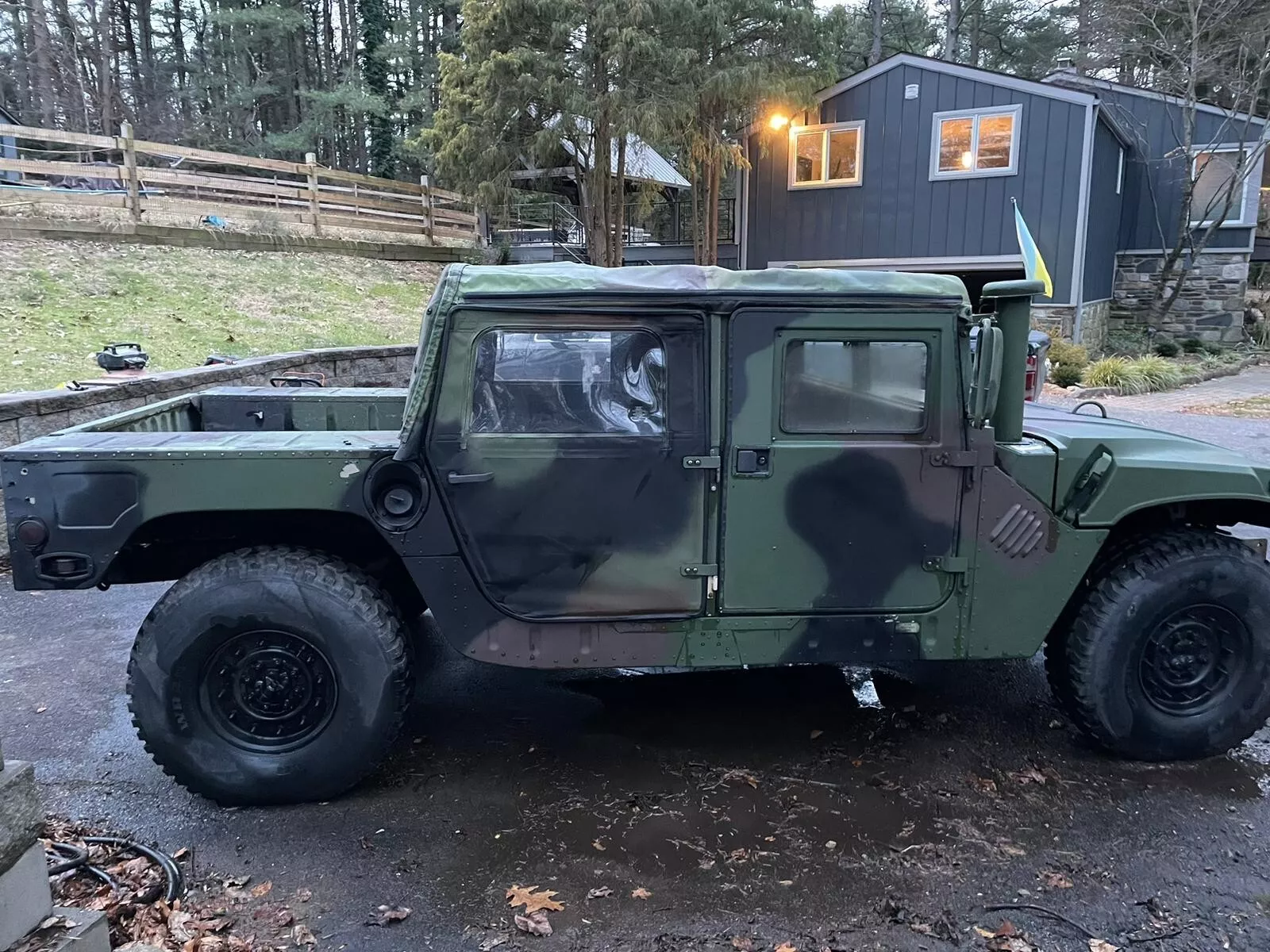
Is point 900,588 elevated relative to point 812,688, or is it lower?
elevated

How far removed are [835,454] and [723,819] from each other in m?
1.41

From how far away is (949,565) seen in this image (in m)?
3.44

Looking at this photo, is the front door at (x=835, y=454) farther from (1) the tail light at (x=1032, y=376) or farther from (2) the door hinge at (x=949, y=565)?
(1) the tail light at (x=1032, y=376)

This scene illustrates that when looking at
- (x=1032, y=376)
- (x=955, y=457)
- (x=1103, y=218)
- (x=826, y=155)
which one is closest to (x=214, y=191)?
(x=826, y=155)

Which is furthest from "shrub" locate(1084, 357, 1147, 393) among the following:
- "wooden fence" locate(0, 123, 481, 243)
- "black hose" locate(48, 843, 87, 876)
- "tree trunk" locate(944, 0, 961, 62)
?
"tree trunk" locate(944, 0, 961, 62)

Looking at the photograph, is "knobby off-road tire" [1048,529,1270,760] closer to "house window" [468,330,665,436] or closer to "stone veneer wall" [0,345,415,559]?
"house window" [468,330,665,436]

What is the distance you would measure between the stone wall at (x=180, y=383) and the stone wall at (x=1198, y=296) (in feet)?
56.2

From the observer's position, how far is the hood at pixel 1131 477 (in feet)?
11.3

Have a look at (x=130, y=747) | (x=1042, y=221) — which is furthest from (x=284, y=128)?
(x=130, y=747)

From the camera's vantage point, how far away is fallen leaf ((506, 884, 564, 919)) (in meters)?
2.85

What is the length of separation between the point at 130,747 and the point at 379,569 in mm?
1307

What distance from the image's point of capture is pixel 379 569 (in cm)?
388

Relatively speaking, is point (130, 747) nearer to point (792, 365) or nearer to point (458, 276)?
point (458, 276)

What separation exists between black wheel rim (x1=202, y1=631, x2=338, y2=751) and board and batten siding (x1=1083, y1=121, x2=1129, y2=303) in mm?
17538
